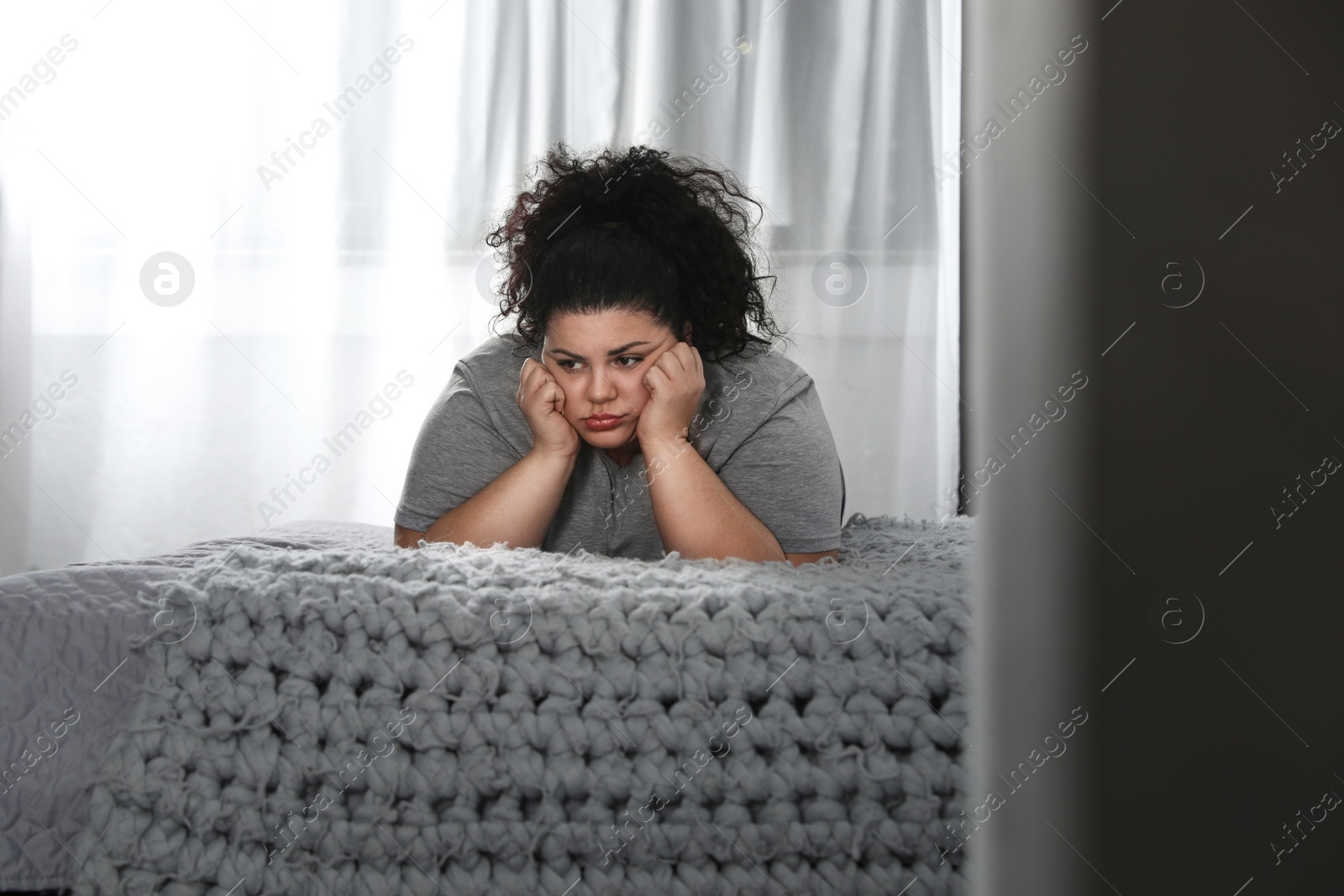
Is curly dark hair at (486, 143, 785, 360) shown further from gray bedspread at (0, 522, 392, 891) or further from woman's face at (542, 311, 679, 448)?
gray bedspread at (0, 522, 392, 891)

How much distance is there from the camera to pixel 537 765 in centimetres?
48

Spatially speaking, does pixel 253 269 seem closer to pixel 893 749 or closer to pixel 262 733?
pixel 262 733

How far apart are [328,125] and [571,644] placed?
203 cm

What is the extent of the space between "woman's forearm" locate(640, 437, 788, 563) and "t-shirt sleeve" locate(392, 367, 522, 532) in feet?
0.76

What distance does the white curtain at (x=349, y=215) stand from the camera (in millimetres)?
2105

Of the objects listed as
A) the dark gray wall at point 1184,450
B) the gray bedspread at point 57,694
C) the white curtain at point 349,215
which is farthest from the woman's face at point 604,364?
the white curtain at point 349,215

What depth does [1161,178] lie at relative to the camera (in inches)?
7.5

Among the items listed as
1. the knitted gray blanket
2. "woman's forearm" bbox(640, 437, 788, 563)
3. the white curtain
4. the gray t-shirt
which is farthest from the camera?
the white curtain

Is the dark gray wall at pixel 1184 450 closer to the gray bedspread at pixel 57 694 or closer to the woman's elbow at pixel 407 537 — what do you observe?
the gray bedspread at pixel 57 694

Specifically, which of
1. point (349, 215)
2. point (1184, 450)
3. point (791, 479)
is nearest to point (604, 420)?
point (791, 479)

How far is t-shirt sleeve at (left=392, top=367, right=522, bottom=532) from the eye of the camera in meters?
1.08

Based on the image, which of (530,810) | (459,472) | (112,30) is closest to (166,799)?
(530,810)

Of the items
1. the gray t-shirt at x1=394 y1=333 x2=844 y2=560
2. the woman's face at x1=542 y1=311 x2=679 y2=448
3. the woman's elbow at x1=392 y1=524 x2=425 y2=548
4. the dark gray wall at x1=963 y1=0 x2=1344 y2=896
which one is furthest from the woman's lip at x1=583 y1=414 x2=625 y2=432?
the dark gray wall at x1=963 y1=0 x2=1344 y2=896

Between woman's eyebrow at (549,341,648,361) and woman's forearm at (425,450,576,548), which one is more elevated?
woman's eyebrow at (549,341,648,361)
